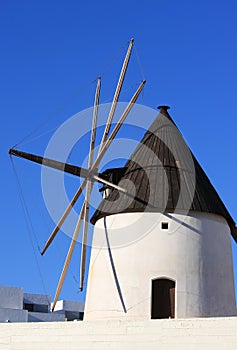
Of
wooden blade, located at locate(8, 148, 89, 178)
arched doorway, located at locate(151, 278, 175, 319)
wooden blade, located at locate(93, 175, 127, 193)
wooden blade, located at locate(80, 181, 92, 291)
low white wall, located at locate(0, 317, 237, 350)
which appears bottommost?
low white wall, located at locate(0, 317, 237, 350)

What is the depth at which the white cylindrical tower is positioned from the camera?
14.6 m

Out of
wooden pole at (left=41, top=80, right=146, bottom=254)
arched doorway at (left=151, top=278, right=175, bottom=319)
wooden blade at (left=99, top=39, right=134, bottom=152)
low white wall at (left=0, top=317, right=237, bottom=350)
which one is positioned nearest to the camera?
low white wall at (left=0, top=317, right=237, bottom=350)

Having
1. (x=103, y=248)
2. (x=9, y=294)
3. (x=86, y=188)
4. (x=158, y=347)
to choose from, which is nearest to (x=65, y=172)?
(x=86, y=188)

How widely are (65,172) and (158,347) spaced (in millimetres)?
6328

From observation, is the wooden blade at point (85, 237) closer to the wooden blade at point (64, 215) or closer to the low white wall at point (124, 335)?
the wooden blade at point (64, 215)

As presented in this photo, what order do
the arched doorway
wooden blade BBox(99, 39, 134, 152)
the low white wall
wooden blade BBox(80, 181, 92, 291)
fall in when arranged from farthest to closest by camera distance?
1. wooden blade BBox(99, 39, 134, 152)
2. wooden blade BBox(80, 181, 92, 291)
3. the arched doorway
4. the low white wall

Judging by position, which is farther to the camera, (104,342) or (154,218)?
(154,218)

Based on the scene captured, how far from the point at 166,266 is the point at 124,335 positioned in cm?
294

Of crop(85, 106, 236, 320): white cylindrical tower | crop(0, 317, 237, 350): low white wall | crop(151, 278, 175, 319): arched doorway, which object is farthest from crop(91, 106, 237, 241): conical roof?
crop(0, 317, 237, 350): low white wall

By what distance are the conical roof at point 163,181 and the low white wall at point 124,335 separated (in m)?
3.59

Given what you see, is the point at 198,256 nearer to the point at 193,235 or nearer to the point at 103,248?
the point at 193,235

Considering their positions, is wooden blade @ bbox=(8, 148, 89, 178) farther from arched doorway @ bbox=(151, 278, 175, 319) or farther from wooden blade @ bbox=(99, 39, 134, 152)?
arched doorway @ bbox=(151, 278, 175, 319)

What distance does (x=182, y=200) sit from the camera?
15.1m

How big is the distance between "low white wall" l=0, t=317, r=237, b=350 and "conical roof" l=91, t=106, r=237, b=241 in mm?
3591
